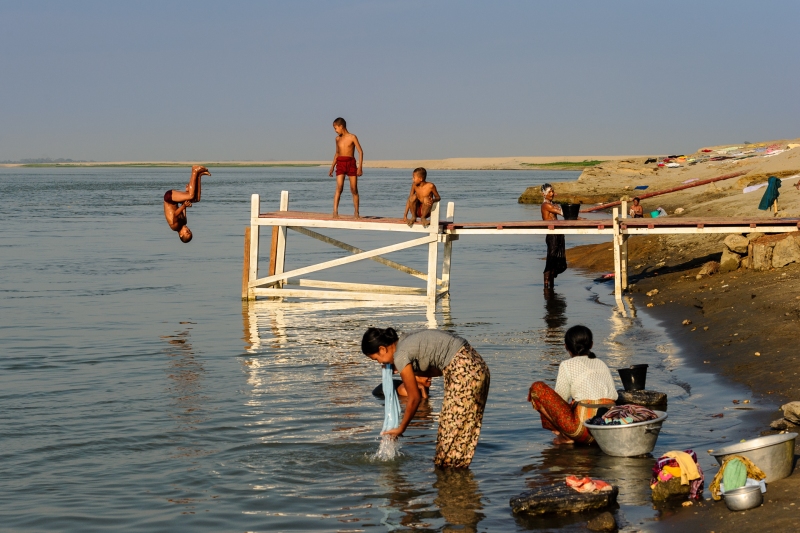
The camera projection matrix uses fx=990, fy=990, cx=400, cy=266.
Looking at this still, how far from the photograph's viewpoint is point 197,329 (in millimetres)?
16172

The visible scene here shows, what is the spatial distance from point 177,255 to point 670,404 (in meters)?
21.5

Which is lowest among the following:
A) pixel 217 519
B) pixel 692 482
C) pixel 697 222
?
pixel 217 519

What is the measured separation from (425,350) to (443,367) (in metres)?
0.21

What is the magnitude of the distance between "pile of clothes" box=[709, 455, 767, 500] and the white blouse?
1696 millimetres

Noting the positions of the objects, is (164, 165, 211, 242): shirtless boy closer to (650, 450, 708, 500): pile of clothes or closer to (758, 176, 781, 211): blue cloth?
(650, 450, 708, 500): pile of clothes

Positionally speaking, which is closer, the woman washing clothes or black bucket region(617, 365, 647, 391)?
the woman washing clothes

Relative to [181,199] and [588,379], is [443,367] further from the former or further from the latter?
[181,199]

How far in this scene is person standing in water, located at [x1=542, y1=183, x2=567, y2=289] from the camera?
18734mm

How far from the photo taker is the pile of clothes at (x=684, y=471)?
6.68 meters

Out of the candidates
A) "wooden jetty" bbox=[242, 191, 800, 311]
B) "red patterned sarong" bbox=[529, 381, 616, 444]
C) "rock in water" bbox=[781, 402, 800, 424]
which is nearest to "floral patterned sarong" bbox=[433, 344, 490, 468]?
"red patterned sarong" bbox=[529, 381, 616, 444]

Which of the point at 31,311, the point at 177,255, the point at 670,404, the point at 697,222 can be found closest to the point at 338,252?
the point at 177,255

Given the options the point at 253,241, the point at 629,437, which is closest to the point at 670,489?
the point at 629,437

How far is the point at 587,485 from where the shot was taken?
6781 mm

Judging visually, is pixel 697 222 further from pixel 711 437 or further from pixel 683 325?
pixel 711 437
